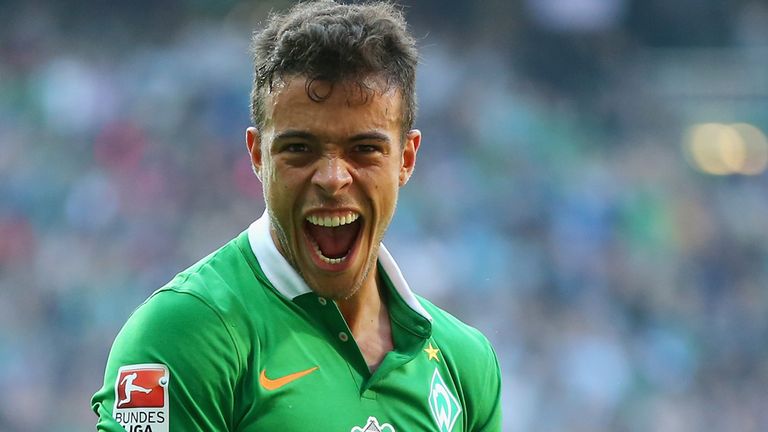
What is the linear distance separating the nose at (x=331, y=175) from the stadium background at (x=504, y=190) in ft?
22.5

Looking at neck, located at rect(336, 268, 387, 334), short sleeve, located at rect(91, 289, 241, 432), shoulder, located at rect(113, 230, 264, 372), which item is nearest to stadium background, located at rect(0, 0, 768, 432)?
neck, located at rect(336, 268, 387, 334)

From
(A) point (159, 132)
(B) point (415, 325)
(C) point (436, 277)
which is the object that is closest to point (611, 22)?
(C) point (436, 277)

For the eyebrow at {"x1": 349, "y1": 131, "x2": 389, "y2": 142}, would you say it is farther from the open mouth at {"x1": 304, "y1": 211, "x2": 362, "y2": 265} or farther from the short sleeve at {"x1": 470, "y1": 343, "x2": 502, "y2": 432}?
the short sleeve at {"x1": 470, "y1": 343, "x2": 502, "y2": 432}

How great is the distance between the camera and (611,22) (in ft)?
40.2

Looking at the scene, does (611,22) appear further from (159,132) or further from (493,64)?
(159,132)

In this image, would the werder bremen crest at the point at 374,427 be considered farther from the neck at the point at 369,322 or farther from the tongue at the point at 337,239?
the tongue at the point at 337,239

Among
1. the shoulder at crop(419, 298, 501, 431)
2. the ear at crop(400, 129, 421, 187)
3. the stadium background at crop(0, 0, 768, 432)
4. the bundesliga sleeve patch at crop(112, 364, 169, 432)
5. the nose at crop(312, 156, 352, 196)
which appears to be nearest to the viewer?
the bundesliga sleeve patch at crop(112, 364, 169, 432)

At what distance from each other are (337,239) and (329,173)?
213 mm

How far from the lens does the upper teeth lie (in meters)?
2.39

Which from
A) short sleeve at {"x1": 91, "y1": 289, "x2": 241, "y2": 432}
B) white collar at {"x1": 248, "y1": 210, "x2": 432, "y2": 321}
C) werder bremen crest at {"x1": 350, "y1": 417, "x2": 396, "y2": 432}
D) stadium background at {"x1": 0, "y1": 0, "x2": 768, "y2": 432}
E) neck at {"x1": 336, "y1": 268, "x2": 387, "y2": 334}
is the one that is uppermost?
stadium background at {"x1": 0, "y1": 0, "x2": 768, "y2": 432}

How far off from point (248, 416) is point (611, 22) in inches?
415

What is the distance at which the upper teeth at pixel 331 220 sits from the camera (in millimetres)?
2391

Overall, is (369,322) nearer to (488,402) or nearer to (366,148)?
(488,402)

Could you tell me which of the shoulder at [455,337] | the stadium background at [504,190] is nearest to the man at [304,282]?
the shoulder at [455,337]
